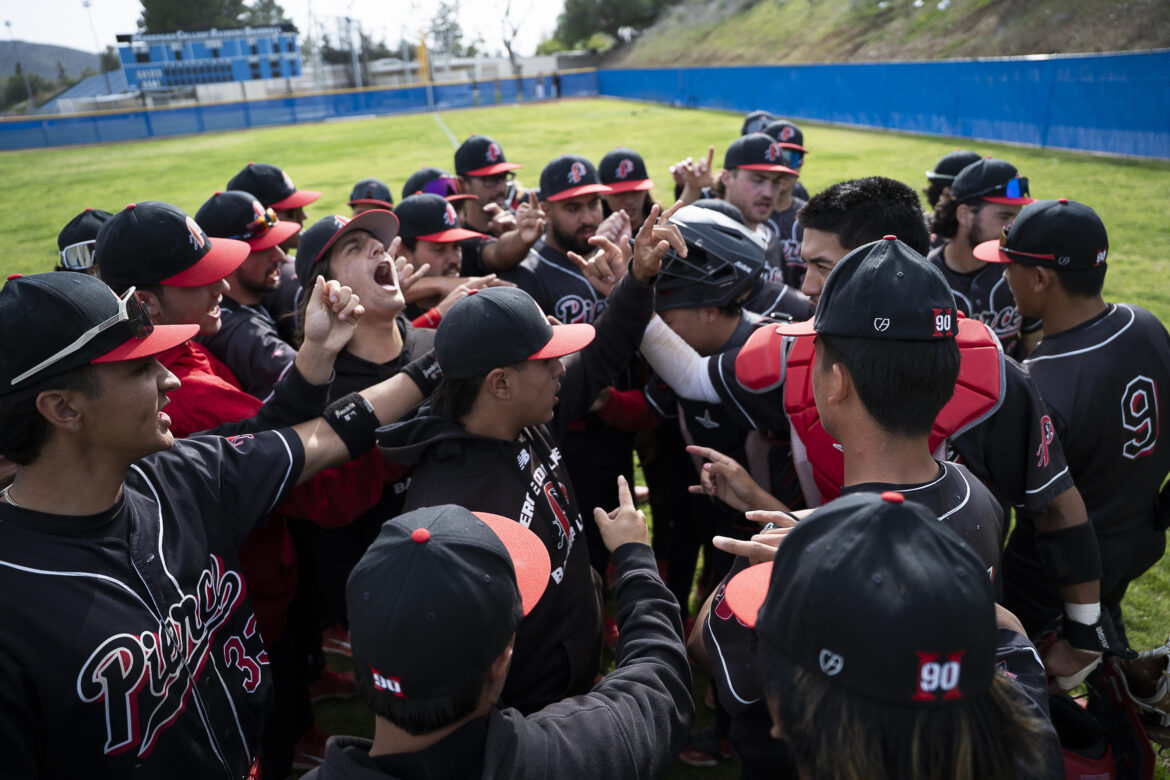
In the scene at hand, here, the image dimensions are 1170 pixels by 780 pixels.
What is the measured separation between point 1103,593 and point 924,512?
8.52 ft

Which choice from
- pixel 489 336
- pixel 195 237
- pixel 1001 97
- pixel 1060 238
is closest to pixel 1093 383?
pixel 1060 238

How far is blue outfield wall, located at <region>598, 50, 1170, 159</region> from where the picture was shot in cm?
1606

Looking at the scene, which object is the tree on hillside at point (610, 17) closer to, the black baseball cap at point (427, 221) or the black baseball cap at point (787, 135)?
the black baseball cap at point (787, 135)

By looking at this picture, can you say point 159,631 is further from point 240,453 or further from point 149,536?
point 240,453

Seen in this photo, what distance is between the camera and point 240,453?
2.54 meters

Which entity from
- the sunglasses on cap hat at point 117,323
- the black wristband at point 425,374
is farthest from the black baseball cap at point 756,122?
the sunglasses on cap hat at point 117,323

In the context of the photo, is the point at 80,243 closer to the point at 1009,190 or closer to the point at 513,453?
the point at 513,453

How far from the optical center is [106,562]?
2029 millimetres

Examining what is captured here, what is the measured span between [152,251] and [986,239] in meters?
4.91

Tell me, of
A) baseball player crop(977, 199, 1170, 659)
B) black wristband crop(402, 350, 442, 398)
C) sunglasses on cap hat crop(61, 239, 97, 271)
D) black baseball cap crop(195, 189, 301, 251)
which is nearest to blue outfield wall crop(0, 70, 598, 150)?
black baseball cap crop(195, 189, 301, 251)

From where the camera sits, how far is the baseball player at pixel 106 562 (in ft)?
6.16

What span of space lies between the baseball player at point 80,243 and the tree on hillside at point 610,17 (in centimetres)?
7037

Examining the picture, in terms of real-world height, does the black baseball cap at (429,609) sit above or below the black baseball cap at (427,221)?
below

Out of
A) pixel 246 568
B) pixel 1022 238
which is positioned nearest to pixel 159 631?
pixel 246 568
